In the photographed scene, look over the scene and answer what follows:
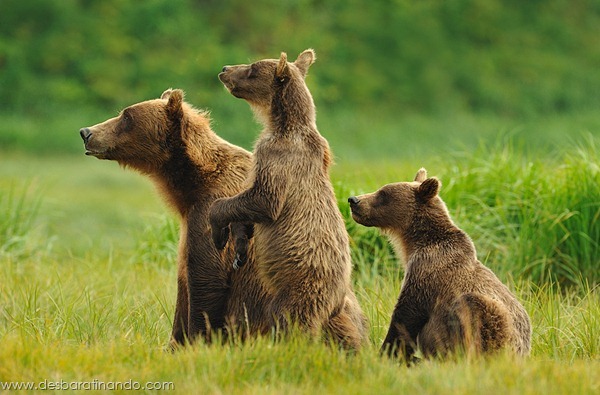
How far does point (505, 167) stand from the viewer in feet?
26.0

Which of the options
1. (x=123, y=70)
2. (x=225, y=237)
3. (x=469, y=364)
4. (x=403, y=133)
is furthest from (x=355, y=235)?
(x=123, y=70)

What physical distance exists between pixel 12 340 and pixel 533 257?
13.3ft

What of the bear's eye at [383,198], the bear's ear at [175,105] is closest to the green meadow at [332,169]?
the bear's eye at [383,198]

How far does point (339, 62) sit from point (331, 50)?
1.21 ft

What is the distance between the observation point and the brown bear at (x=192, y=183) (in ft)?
15.9

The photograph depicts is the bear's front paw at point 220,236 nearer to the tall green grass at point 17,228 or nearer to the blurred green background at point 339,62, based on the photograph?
the tall green grass at point 17,228

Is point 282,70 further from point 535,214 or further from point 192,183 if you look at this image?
point 535,214

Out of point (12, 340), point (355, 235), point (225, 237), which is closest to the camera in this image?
point (12, 340)

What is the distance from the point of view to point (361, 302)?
6145mm

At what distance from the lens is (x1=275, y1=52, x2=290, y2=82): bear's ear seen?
15.8 ft

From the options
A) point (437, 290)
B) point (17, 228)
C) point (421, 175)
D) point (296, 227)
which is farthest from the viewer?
point (17, 228)

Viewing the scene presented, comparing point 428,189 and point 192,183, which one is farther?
point 428,189

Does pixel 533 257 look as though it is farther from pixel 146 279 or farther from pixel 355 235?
pixel 146 279

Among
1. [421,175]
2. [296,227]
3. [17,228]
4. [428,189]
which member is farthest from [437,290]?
[17,228]
